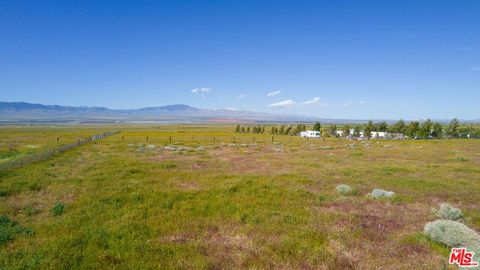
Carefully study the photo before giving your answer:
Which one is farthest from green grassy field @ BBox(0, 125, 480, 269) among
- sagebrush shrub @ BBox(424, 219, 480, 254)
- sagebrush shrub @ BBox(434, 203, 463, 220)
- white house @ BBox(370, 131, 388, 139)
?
white house @ BBox(370, 131, 388, 139)

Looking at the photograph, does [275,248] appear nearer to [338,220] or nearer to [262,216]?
[262,216]

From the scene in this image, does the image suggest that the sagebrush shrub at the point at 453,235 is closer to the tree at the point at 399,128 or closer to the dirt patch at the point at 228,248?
the dirt patch at the point at 228,248

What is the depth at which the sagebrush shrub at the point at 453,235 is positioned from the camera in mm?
8455

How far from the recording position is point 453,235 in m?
8.77

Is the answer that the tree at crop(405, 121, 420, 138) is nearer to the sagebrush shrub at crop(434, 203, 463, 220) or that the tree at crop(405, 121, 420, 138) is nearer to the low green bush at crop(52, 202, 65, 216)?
the sagebrush shrub at crop(434, 203, 463, 220)

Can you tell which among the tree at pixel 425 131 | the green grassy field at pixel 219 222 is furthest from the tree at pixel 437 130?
the green grassy field at pixel 219 222

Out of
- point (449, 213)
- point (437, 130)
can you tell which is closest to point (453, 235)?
point (449, 213)

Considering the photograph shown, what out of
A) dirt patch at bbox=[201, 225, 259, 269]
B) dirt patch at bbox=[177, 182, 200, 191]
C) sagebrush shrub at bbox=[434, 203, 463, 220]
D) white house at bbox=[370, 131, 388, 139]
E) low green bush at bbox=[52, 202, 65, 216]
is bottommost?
white house at bbox=[370, 131, 388, 139]

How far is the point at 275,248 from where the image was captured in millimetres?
8461

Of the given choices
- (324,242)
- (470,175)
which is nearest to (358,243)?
(324,242)

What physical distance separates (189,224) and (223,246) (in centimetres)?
226

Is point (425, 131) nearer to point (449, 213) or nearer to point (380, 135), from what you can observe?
point (380, 135)

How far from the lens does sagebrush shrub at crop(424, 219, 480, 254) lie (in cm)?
845

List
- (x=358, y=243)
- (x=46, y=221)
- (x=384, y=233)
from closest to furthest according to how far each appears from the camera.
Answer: (x=358, y=243)
(x=384, y=233)
(x=46, y=221)
